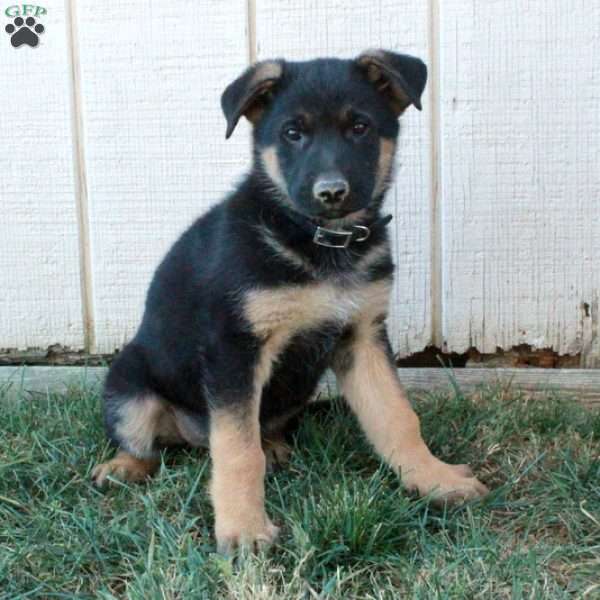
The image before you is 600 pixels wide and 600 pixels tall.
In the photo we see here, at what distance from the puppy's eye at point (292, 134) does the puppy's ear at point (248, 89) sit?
143mm

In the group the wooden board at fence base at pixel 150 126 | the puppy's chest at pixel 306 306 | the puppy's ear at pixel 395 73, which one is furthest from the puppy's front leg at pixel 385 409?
the wooden board at fence base at pixel 150 126

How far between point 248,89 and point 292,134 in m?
0.18

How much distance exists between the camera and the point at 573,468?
9.59 ft

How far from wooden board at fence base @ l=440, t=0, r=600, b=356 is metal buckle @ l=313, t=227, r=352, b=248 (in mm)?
1000

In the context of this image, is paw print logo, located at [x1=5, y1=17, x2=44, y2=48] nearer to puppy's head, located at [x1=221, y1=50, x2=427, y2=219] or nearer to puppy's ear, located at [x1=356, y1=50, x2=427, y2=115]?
puppy's head, located at [x1=221, y1=50, x2=427, y2=219]

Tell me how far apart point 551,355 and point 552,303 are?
24 centimetres

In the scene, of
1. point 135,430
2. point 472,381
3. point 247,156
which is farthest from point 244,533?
point 247,156

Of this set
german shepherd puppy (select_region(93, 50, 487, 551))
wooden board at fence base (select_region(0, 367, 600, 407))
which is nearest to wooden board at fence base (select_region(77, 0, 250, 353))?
wooden board at fence base (select_region(0, 367, 600, 407))

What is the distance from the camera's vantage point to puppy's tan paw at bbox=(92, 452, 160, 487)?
3104mm

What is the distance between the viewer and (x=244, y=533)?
2.58m

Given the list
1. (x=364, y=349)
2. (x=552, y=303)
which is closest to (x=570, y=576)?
(x=364, y=349)

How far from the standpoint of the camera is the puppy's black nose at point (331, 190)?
262 centimetres

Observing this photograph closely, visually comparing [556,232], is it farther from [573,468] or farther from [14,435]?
[14,435]

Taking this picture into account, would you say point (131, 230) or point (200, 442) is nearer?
point (200, 442)
